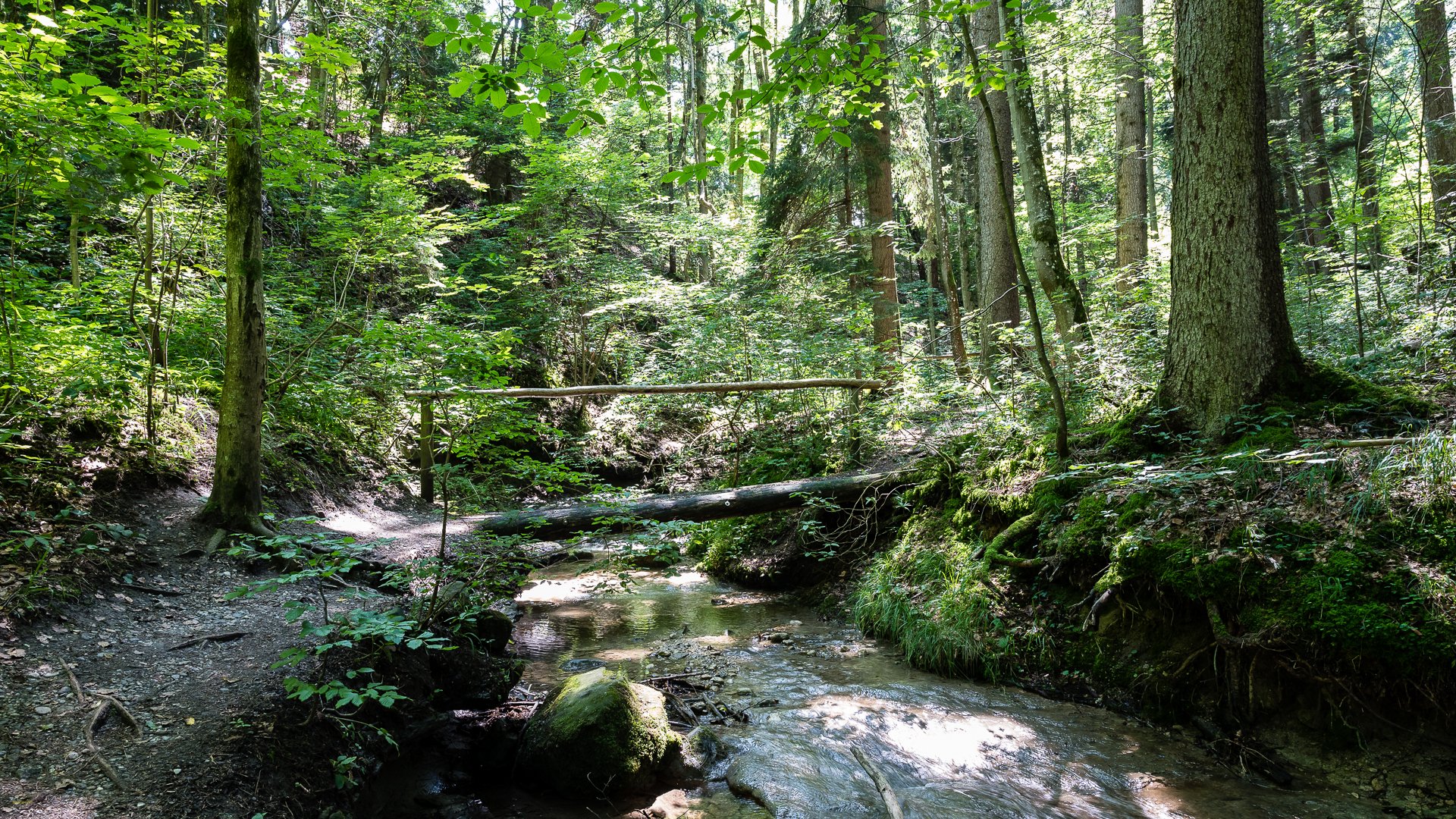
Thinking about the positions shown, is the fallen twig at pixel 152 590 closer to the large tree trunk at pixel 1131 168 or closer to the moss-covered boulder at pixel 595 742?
the moss-covered boulder at pixel 595 742

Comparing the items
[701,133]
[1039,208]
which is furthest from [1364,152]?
[701,133]

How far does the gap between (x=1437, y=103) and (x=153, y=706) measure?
51.5ft

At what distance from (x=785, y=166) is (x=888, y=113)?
84.1 inches

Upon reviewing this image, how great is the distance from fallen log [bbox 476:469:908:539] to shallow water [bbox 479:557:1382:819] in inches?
32.1

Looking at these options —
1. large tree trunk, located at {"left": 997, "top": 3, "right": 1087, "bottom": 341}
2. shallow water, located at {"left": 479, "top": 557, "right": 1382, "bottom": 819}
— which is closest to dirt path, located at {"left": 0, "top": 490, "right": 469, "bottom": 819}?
shallow water, located at {"left": 479, "top": 557, "right": 1382, "bottom": 819}

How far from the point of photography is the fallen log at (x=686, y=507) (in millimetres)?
6559

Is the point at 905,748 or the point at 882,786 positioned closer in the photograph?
the point at 882,786

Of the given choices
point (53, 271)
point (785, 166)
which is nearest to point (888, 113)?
point (785, 166)

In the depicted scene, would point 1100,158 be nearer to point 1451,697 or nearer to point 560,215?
point 560,215

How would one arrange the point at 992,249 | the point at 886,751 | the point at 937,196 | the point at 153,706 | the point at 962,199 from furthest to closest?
1. the point at 962,199
2. the point at 937,196
3. the point at 992,249
4. the point at 886,751
5. the point at 153,706

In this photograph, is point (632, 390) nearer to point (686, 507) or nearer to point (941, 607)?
point (686, 507)

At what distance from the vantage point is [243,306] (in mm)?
5242

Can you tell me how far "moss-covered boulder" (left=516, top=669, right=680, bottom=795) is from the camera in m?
4.00

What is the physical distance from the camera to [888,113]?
12.7 metres
